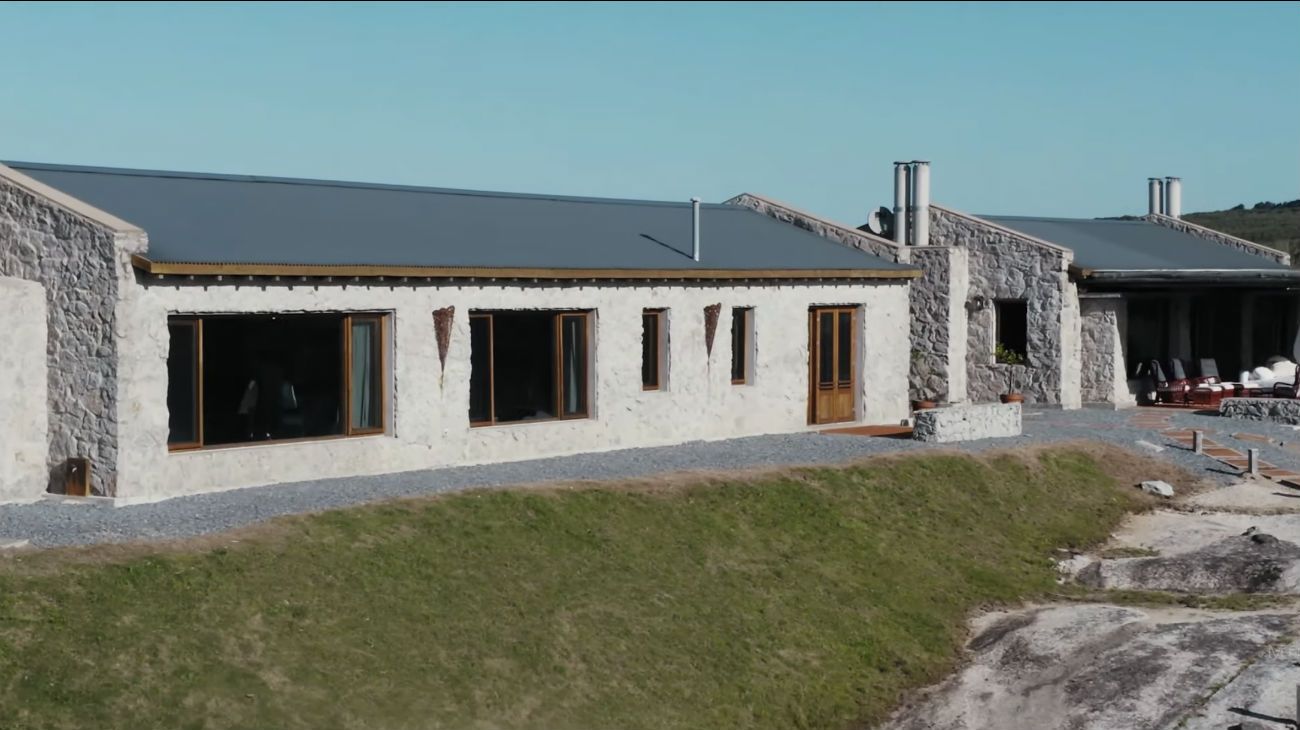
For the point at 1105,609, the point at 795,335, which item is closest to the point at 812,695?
the point at 1105,609

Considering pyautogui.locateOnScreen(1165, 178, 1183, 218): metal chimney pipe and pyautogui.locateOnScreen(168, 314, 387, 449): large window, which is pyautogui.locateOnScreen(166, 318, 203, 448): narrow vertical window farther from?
pyautogui.locateOnScreen(1165, 178, 1183, 218): metal chimney pipe

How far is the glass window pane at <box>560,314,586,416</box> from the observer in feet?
80.1

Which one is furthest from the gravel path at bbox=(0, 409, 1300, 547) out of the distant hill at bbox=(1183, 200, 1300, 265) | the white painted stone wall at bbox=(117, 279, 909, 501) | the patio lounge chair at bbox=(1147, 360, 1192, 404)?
the distant hill at bbox=(1183, 200, 1300, 265)

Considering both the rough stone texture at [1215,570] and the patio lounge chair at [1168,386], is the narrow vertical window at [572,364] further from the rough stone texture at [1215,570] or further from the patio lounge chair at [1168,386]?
the patio lounge chair at [1168,386]

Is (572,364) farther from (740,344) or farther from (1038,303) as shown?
(1038,303)

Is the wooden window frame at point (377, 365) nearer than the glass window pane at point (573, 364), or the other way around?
the wooden window frame at point (377, 365)

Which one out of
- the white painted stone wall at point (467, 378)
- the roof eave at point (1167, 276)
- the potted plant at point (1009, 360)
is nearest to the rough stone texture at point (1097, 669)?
the white painted stone wall at point (467, 378)

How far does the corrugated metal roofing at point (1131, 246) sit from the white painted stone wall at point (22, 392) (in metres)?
21.8

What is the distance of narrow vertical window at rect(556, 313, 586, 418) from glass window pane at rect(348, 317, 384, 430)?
3.40 m

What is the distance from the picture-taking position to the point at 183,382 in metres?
19.9

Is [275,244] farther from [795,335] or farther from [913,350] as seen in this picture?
[913,350]

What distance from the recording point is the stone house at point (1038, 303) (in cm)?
3170

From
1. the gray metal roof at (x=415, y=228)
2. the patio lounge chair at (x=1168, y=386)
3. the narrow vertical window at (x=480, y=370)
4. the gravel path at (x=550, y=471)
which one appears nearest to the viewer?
the gravel path at (x=550, y=471)

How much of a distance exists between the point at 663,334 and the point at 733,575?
735 centimetres
